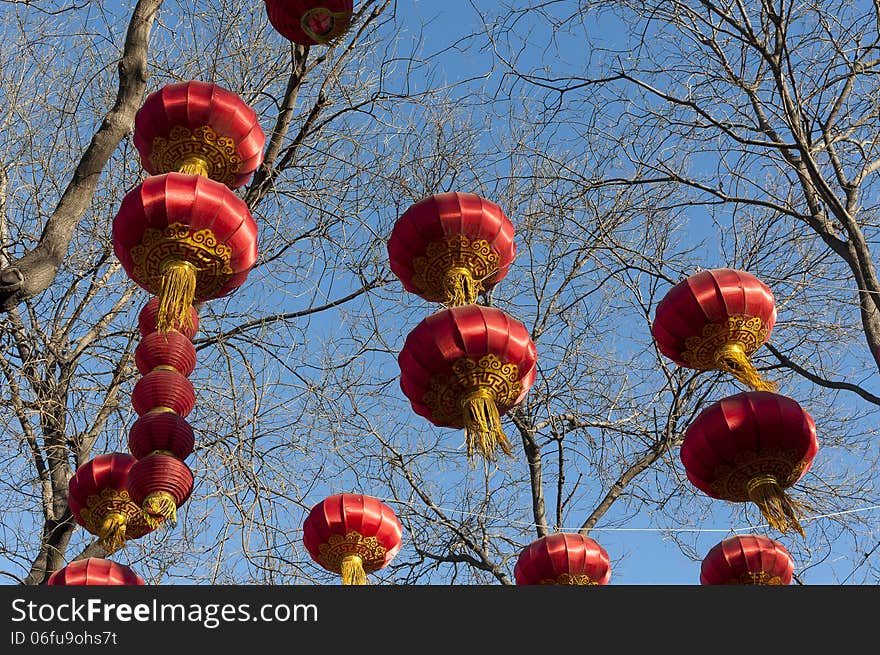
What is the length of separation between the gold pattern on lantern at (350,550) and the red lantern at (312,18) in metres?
2.41

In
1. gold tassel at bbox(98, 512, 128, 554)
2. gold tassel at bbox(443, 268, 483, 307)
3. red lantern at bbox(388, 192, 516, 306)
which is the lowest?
gold tassel at bbox(98, 512, 128, 554)

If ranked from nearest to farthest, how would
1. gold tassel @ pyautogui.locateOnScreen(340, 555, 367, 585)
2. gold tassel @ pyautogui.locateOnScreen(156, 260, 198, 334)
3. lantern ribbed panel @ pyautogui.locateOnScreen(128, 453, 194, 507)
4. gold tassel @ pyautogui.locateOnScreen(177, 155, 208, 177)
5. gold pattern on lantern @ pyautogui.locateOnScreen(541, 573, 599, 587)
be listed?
1. gold tassel @ pyautogui.locateOnScreen(156, 260, 198, 334)
2. lantern ribbed panel @ pyautogui.locateOnScreen(128, 453, 194, 507)
3. gold tassel @ pyautogui.locateOnScreen(177, 155, 208, 177)
4. gold tassel @ pyautogui.locateOnScreen(340, 555, 367, 585)
5. gold pattern on lantern @ pyautogui.locateOnScreen(541, 573, 599, 587)

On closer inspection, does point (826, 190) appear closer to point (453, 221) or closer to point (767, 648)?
point (453, 221)

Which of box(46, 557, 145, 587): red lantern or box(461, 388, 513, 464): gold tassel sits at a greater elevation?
box(461, 388, 513, 464): gold tassel

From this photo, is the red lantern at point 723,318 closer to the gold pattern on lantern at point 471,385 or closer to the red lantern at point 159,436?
the gold pattern on lantern at point 471,385

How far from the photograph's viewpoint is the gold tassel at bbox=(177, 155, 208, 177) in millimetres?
4688

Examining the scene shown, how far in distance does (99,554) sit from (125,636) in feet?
10.6

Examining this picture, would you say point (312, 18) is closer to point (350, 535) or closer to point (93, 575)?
point (350, 535)

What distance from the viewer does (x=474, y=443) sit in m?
4.28

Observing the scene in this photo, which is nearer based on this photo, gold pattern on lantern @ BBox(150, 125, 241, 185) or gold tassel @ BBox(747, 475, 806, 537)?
gold tassel @ BBox(747, 475, 806, 537)

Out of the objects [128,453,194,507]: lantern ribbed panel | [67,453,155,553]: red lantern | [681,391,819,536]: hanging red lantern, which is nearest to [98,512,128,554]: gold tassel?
[67,453,155,553]: red lantern

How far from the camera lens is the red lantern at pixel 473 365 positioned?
421cm

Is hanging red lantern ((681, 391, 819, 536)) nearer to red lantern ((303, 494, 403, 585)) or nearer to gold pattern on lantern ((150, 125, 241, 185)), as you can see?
red lantern ((303, 494, 403, 585))

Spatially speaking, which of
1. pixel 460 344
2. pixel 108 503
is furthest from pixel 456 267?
pixel 108 503
